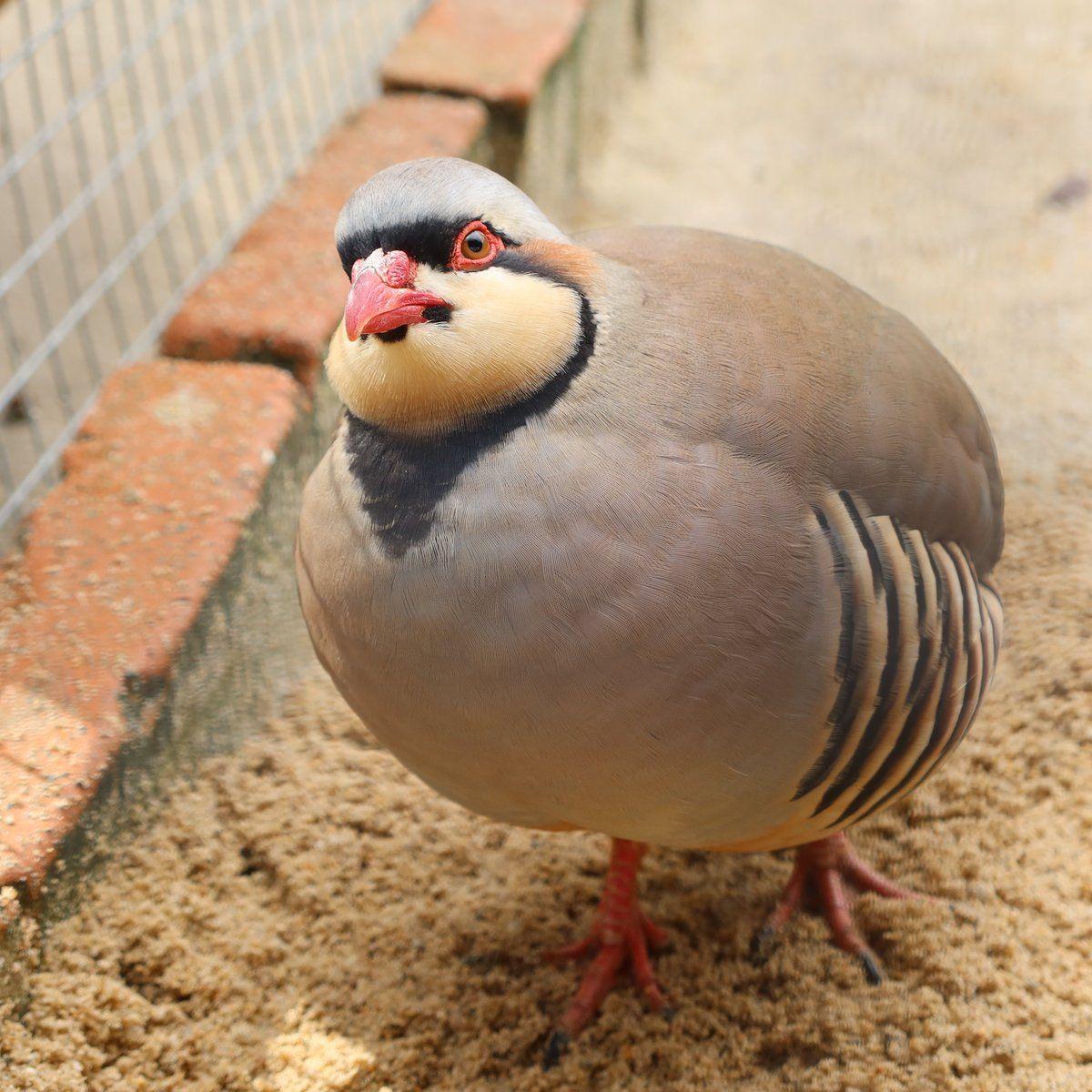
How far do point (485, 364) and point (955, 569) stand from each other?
0.79 meters

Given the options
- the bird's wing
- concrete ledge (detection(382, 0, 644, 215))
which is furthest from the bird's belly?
concrete ledge (detection(382, 0, 644, 215))

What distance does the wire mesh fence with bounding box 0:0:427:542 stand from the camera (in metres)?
3.45

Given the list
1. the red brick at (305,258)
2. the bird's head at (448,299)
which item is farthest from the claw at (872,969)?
the red brick at (305,258)

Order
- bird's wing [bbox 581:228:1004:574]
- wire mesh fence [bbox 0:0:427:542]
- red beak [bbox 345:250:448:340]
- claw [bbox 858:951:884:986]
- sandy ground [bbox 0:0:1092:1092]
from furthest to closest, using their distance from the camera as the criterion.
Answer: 1. wire mesh fence [bbox 0:0:427:542]
2. claw [bbox 858:951:884:986]
3. sandy ground [bbox 0:0:1092:1092]
4. bird's wing [bbox 581:228:1004:574]
5. red beak [bbox 345:250:448:340]

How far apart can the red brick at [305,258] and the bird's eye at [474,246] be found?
1.36 meters

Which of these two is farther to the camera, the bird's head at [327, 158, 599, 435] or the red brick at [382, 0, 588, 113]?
the red brick at [382, 0, 588, 113]

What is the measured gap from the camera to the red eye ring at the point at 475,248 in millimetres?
1555

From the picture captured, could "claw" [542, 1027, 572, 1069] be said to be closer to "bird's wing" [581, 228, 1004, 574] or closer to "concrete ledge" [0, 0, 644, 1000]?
"concrete ledge" [0, 0, 644, 1000]

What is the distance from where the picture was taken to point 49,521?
2.51 m

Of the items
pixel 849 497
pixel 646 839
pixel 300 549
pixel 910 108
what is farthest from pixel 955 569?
pixel 910 108

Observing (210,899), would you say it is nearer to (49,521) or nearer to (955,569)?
(49,521)

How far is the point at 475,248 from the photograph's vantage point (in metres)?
1.57

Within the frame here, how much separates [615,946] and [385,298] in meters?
1.24

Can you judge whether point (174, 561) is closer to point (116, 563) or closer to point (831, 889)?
point (116, 563)
